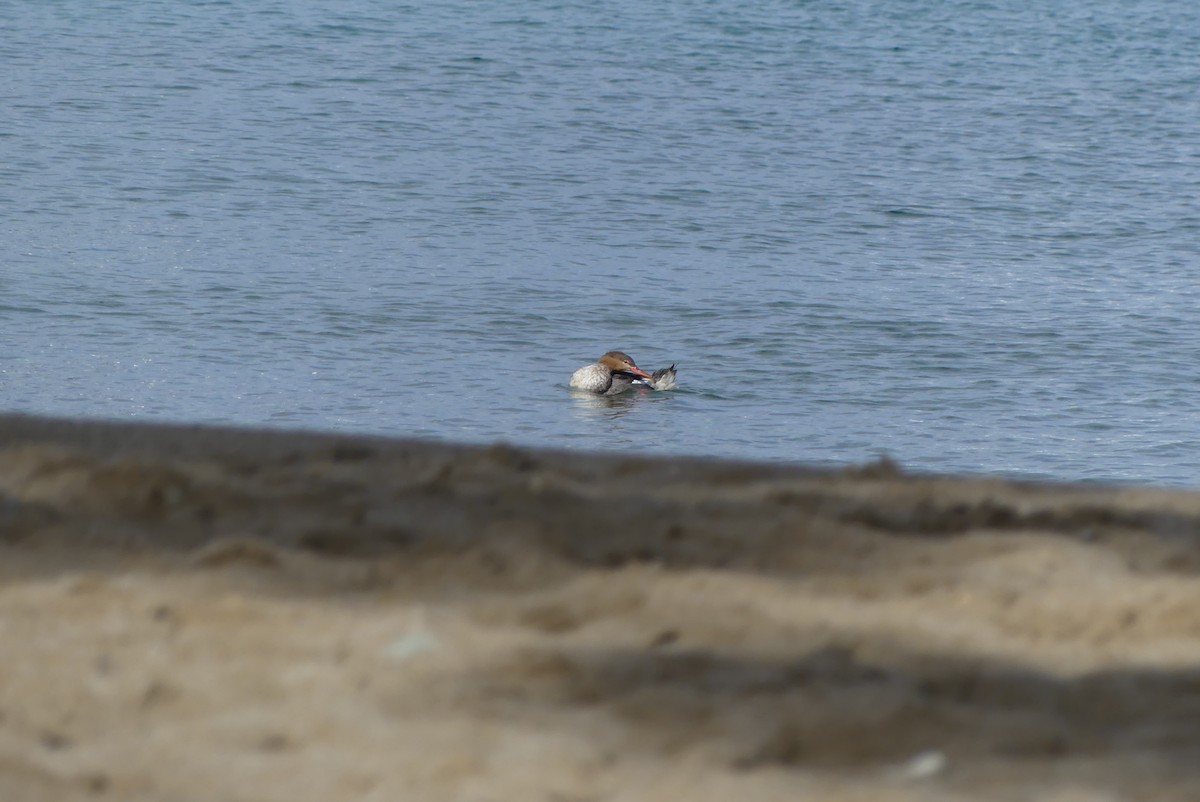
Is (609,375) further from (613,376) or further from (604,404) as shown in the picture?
(604,404)

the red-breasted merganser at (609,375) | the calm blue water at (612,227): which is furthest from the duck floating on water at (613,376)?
the calm blue water at (612,227)

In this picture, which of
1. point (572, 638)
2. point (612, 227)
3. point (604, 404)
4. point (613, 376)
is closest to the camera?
point (572, 638)

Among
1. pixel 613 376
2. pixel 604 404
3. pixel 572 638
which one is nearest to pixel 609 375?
pixel 613 376

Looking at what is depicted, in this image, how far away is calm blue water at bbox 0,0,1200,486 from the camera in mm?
9211

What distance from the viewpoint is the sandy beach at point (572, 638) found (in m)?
1.81

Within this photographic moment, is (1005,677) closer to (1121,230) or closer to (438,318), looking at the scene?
(438,318)

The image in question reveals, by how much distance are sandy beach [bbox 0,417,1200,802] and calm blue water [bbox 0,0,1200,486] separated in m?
5.08

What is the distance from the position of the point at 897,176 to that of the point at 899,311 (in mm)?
5515

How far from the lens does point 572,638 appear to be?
2.26 meters

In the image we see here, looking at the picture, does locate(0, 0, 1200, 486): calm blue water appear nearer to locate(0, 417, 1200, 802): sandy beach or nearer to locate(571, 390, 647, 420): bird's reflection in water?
locate(571, 390, 647, 420): bird's reflection in water

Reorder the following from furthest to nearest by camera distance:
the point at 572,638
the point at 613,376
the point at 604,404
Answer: the point at 613,376 < the point at 604,404 < the point at 572,638

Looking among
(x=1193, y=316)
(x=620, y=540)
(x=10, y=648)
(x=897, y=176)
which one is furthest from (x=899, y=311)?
(x=10, y=648)

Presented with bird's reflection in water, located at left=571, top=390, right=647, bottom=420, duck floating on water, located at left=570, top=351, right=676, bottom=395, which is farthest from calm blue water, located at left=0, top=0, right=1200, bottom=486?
duck floating on water, located at left=570, top=351, right=676, bottom=395

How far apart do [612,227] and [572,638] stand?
12.3 meters
